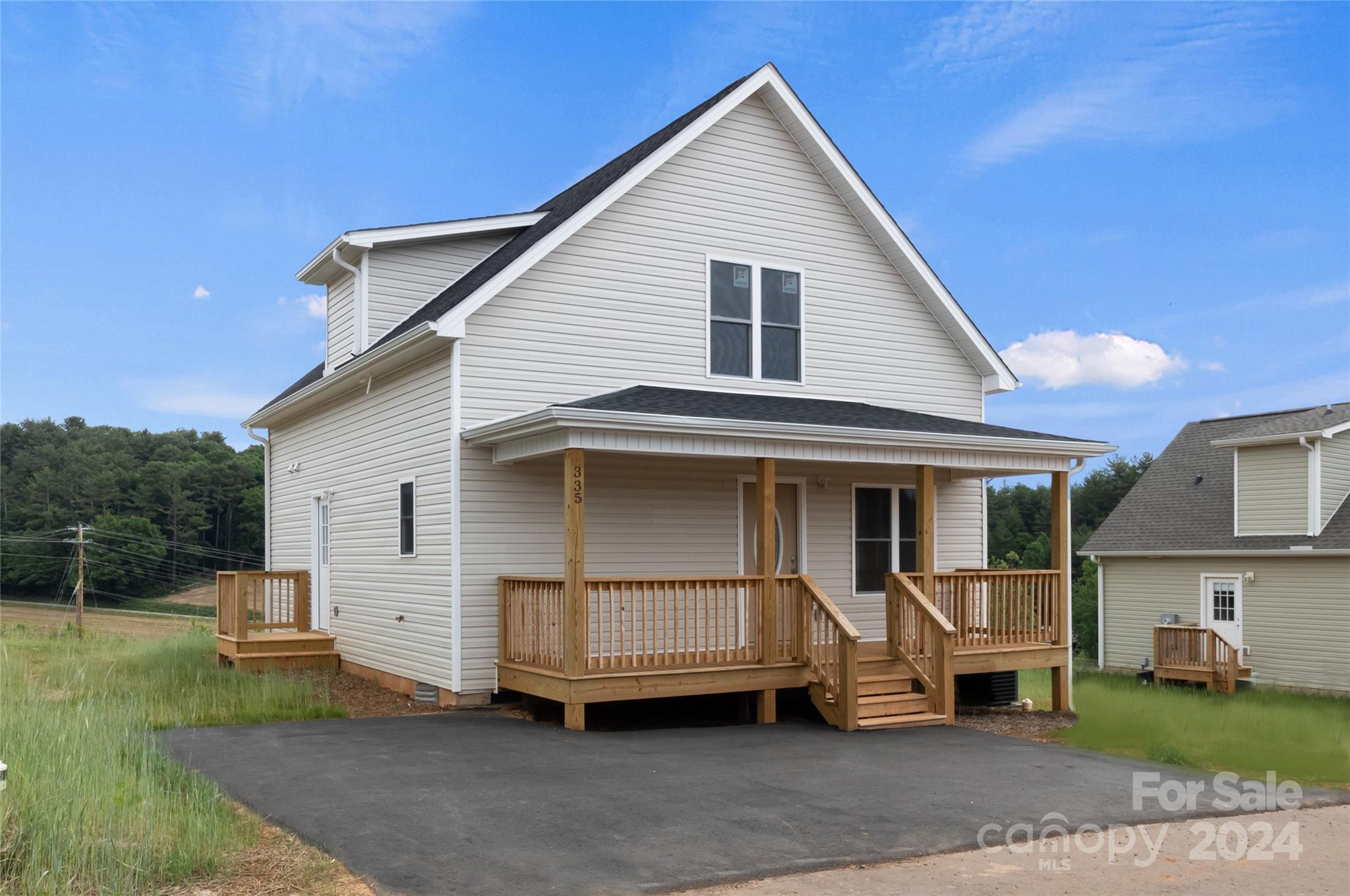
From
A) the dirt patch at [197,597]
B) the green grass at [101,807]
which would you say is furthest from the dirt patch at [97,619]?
the green grass at [101,807]

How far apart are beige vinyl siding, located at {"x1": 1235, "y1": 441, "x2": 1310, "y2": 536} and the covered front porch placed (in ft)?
43.3

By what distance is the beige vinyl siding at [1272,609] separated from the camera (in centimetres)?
2370

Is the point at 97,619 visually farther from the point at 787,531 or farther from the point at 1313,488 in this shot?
the point at 1313,488

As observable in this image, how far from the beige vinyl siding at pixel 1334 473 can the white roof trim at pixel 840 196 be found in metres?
11.8

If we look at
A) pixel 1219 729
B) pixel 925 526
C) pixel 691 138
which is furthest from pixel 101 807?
pixel 1219 729

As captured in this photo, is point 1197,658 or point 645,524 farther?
point 1197,658

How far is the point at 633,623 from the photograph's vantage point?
1107 cm

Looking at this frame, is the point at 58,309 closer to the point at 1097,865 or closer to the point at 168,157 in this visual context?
the point at 168,157

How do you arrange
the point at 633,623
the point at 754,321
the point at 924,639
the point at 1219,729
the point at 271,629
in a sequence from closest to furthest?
1. the point at 633,623
2. the point at 924,639
3. the point at 754,321
4. the point at 1219,729
5. the point at 271,629

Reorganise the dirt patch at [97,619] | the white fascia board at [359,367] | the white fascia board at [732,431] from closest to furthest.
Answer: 1. the white fascia board at [732,431]
2. the white fascia board at [359,367]
3. the dirt patch at [97,619]

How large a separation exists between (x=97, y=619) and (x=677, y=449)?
131 ft

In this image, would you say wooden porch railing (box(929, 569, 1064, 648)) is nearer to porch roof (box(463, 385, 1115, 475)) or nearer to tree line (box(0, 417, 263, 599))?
porch roof (box(463, 385, 1115, 475))

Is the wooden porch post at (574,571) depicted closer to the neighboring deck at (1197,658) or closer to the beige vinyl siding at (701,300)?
the beige vinyl siding at (701,300)

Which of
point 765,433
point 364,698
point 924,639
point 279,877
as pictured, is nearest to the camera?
point 279,877
